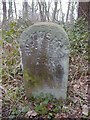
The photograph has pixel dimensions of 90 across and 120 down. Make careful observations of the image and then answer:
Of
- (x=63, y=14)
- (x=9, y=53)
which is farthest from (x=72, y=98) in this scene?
(x=63, y=14)

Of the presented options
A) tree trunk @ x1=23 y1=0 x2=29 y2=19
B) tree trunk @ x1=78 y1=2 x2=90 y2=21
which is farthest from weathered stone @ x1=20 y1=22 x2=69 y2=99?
tree trunk @ x1=23 y1=0 x2=29 y2=19

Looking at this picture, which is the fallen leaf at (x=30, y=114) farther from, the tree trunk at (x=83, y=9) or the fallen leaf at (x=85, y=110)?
the tree trunk at (x=83, y=9)

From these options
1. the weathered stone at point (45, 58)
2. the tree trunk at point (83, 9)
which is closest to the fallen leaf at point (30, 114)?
the weathered stone at point (45, 58)

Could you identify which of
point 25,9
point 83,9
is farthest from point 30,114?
point 25,9

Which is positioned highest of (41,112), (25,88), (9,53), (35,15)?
(35,15)

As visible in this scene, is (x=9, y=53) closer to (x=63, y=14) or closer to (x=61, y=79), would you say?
(x=61, y=79)

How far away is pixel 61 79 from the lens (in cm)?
289

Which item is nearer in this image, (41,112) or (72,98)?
(41,112)

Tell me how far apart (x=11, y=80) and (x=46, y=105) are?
0.82 meters

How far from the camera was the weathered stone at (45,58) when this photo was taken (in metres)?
2.79

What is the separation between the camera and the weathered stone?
9.15 feet

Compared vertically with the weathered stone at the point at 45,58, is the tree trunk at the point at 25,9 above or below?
above

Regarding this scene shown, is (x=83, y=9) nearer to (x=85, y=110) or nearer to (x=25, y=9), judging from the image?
(x=25, y=9)

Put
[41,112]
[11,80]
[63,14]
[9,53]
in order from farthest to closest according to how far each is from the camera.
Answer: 1. [63,14]
2. [9,53]
3. [11,80]
4. [41,112]
